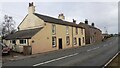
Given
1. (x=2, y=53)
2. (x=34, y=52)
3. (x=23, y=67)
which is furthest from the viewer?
(x=34, y=52)

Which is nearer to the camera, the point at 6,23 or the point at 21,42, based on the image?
the point at 21,42

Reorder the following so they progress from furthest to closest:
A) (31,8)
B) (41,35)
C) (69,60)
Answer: (31,8), (41,35), (69,60)

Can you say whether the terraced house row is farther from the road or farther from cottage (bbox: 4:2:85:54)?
the road

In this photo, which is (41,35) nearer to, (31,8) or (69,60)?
(31,8)

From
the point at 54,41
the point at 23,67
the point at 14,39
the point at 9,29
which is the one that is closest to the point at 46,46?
the point at 54,41

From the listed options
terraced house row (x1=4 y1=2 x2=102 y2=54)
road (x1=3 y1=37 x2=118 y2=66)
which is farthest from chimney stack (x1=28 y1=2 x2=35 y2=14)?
road (x1=3 y1=37 x2=118 y2=66)

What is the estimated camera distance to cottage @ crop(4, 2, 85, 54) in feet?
91.9

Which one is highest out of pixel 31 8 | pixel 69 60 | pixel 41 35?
pixel 31 8

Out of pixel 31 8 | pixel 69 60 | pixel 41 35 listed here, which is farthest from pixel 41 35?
pixel 69 60

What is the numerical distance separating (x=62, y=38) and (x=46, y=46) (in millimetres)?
6699

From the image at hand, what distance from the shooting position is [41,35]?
29125 millimetres

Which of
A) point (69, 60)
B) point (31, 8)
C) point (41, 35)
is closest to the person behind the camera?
point (69, 60)

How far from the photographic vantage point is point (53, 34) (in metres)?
33.1

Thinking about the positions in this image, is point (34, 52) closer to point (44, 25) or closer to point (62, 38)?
point (44, 25)
